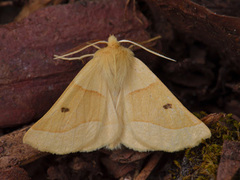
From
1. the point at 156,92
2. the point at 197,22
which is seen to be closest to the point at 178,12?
the point at 197,22

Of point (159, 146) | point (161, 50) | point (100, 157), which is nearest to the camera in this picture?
point (159, 146)

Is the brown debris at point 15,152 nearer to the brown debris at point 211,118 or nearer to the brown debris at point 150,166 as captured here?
the brown debris at point 150,166

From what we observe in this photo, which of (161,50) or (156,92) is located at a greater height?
(161,50)

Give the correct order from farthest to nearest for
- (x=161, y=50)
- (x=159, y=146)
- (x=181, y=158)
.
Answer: (x=161, y=50)
(x=181, y=158)
(x=159, y=146)

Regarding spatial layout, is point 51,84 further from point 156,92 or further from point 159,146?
point 159,146

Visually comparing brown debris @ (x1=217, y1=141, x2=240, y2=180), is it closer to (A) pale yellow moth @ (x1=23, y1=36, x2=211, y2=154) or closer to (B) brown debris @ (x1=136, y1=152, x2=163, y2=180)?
(A) pale yellow moth @ (x1=23, y1=36, x2=211, y2=154)

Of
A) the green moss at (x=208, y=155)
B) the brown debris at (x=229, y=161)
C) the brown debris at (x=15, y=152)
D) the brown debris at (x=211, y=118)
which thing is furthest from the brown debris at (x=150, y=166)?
the brown debris at (x=15, y=152)
